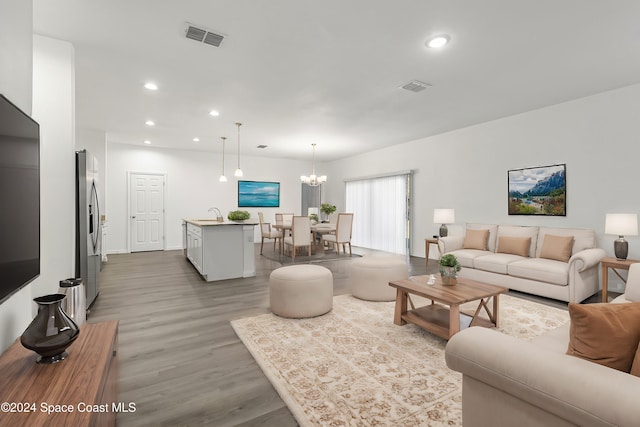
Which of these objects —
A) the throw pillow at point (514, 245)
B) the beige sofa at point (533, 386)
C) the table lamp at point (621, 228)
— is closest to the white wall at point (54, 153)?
→ the beige sofa at point (533, 386)

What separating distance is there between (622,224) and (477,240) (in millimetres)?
1799

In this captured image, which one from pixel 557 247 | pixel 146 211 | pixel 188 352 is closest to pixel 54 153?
pixel 188 352

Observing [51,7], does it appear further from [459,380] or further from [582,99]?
[582,99]

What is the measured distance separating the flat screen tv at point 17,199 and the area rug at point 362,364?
151 cm

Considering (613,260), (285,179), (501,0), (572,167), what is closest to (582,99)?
(572,167)

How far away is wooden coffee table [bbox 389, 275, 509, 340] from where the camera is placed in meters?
2.49

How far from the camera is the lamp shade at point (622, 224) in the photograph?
11.4 ft

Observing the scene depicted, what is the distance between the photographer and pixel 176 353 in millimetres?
2416

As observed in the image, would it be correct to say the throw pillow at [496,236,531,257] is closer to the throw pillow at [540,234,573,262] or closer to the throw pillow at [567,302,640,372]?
the throw pillow at [540,234,573,262]

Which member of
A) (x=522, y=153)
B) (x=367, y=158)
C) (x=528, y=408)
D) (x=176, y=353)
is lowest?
(x=176, y=353)

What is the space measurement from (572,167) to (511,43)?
103 inches

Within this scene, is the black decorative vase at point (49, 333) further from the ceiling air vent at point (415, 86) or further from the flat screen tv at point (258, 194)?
the flat screen tv at point (258, 194)

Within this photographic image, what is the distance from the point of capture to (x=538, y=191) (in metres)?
4.76

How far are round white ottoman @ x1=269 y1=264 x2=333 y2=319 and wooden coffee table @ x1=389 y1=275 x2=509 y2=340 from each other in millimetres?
753
